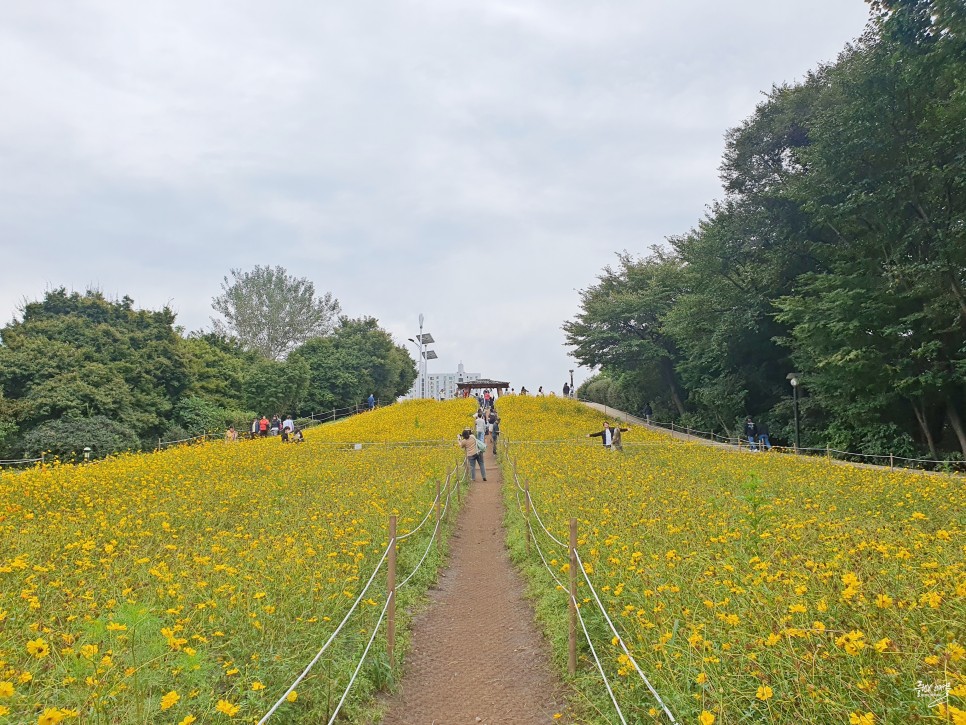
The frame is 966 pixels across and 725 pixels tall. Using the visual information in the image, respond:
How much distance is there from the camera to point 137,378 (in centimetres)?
3400

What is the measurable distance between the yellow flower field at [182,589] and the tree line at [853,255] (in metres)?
14.4

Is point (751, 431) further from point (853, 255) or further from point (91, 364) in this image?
point (91, 364)

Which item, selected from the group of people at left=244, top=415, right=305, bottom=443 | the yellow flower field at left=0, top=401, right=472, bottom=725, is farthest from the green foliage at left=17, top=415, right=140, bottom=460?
the yellow flower field at left=0, top=401, right=472, bottom=725

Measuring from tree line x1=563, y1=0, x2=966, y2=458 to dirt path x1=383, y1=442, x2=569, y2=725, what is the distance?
1406 centimetres

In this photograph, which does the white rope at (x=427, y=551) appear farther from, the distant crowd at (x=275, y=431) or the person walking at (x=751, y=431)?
the person walking at (x=751, y=431)

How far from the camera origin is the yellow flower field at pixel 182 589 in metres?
3.68

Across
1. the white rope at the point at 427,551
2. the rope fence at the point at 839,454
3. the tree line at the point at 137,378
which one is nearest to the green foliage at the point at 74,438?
the tree line at the point at 137,378

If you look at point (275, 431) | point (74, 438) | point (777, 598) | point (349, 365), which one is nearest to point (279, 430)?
point (275, 431)

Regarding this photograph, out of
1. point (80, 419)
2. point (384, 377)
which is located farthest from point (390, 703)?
point (384, 377)

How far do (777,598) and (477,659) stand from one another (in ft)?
9.41

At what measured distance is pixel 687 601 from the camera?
5195mm

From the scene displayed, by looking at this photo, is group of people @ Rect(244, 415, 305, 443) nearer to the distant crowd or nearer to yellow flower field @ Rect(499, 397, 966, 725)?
the distant crowd

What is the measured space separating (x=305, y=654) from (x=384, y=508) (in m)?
5.71

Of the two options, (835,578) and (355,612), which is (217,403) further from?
(835,578)
